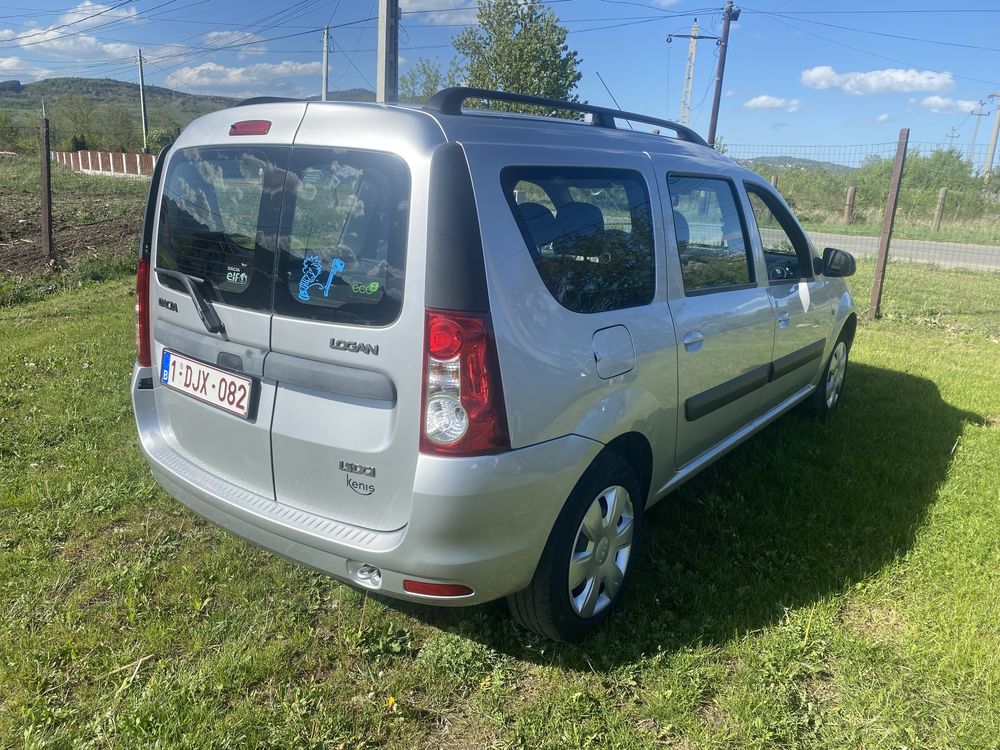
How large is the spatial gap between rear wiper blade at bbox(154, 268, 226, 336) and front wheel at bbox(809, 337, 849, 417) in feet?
13.1

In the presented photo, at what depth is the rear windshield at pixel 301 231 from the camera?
201 cm

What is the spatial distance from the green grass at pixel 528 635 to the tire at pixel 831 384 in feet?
2.78

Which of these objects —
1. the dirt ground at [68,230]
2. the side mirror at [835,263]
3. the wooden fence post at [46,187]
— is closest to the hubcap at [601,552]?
the side mirror at [835,263]

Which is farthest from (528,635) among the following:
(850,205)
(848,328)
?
(850,205)

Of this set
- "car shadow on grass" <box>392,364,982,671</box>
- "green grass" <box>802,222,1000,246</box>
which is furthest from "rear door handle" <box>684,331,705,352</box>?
"green grass" <box>802,222,1000,246</box>

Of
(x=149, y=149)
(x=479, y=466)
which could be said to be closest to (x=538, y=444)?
(x=479, y=466)

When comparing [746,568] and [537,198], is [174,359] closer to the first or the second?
[537,198]

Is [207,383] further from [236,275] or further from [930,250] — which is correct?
[930,250]

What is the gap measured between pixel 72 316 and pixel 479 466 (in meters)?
6.76

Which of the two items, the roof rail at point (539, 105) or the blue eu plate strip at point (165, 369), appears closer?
the roof rail at point (539, 105)

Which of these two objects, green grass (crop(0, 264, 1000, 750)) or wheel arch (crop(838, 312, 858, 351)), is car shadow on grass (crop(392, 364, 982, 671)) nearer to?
green grass (crop(0, 264, 1000, 750))

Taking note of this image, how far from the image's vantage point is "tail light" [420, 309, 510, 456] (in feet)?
6.32

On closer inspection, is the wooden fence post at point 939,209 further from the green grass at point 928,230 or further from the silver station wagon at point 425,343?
the silver station wagon at point 425,343

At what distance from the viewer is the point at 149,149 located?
44.4 metres
